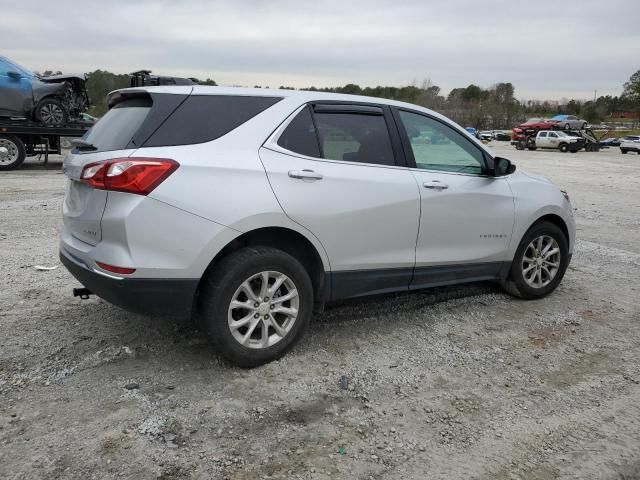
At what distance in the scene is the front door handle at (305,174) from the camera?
356 centimetres

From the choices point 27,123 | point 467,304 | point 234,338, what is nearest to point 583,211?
point 467,304

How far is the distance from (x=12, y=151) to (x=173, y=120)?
13.2 m

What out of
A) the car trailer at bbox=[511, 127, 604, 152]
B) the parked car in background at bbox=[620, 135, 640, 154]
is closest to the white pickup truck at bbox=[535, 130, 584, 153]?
the car trailer at bbox=[511, 127, 604, 152]

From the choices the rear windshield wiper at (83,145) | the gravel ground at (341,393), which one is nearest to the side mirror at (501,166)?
the gravel ground at (341,393)

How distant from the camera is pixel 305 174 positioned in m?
3.60

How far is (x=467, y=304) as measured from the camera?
504 cm

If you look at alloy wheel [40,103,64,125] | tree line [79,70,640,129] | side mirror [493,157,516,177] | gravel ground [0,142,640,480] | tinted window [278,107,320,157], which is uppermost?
tree line [79,70,640,129]

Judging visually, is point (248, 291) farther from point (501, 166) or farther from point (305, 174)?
point (501, 166)

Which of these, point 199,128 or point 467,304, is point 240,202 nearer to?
point 199,128

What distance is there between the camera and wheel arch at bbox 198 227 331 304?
3.48 meters

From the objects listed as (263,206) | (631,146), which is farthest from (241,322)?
(631,146)

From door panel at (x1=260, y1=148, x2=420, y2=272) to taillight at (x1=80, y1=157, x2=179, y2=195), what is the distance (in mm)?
633

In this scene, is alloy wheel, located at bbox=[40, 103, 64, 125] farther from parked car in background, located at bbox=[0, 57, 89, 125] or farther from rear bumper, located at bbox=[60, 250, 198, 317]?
rear bumper, located at bbox=[60, 250, 198, 317]

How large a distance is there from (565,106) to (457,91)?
2264cm
